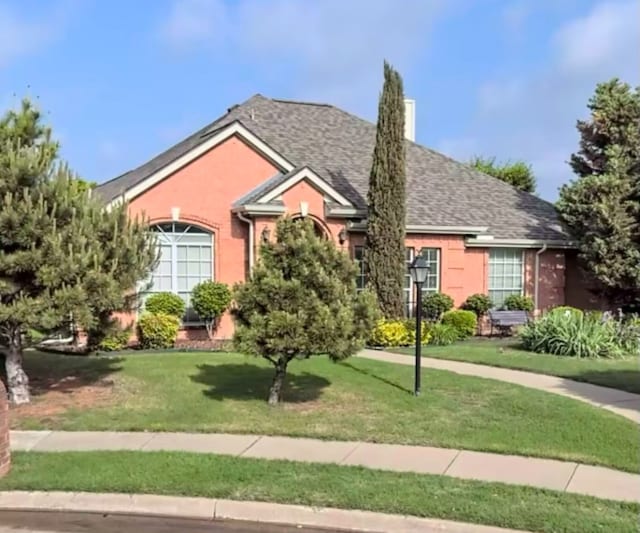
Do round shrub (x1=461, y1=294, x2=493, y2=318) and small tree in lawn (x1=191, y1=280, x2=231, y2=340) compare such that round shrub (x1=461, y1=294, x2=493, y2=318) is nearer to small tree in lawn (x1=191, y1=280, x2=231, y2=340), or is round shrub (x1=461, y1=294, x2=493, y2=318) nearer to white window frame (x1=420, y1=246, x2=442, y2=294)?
white window frame (x1=420, y1=246, x2=442, y2=294)

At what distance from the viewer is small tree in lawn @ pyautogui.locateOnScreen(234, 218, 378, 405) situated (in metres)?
8.71

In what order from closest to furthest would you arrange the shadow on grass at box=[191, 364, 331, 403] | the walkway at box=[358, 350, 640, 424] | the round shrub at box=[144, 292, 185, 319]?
the walkway at box=[358, 350, 640, 424] → the shadow on grass at box=[191, 364, 331, 403] → the round shrub at box=[144, 292, 185, 319]

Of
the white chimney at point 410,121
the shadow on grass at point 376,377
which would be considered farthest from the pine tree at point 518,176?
the shadow on grass at point 376,377

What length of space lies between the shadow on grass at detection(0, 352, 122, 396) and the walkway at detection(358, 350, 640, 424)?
541cm

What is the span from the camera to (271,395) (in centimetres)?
957

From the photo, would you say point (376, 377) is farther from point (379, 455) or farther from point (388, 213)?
point (388, 213)

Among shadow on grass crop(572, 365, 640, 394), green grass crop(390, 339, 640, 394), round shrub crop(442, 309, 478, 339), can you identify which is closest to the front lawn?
shadow on grass crop(572, 365, 640, 394)

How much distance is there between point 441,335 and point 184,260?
688cm

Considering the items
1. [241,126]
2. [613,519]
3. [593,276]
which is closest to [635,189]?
[593,276]

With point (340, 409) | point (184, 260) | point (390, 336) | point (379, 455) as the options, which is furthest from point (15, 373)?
point (390, 336)

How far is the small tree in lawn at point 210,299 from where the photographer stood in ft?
55.4

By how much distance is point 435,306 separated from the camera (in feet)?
61.8

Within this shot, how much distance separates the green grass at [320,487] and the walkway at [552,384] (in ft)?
11.8

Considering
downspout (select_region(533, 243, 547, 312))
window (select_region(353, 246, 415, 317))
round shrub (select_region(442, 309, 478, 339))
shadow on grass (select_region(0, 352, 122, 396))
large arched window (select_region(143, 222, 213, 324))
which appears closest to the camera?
shadow on grass (select_region(0, 352, 122, 396))
